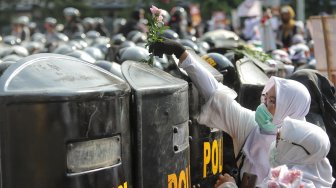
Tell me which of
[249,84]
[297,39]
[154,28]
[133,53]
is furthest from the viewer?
[297,39]

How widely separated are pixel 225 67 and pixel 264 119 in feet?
6.12

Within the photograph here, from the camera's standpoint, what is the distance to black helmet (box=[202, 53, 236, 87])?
668 centimetres

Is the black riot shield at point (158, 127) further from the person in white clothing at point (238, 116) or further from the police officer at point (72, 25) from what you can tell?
the police officer at point (72, 25)

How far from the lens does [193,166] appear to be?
17.7 ft

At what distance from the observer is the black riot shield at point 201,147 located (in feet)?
17.3

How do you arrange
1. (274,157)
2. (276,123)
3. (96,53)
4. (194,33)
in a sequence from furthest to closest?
(194,33), (96,53), (276,123), (274,157)

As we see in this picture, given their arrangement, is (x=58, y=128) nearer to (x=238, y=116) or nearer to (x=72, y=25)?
(x=238, y=116)

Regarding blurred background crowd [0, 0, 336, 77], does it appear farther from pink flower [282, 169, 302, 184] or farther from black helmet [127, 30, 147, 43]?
pink flower [282, 169, 302, 184]

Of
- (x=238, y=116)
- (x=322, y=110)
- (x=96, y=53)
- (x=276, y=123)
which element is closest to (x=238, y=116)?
(x=238, y=116)

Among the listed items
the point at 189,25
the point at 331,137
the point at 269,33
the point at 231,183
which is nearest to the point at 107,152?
the point at 231,183

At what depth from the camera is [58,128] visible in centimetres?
369

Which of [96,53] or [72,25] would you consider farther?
[72,25]

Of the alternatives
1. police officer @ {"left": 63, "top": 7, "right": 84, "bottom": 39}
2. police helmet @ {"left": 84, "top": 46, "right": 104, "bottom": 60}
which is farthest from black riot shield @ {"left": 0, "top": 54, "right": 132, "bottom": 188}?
police officer @ {"left": 63, "top": 7, "right": 84, "bottom": 39}

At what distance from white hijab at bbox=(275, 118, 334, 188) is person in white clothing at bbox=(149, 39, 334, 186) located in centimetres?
45
